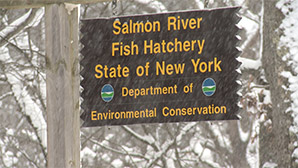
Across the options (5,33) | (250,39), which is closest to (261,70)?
(5,33)

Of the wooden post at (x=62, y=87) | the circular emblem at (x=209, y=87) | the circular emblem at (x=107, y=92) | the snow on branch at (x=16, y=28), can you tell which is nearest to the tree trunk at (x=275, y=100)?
the circular emblem at (x=209, y=87)

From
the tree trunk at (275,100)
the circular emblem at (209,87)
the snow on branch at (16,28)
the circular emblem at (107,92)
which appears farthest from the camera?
the snow on branch at (16,28)

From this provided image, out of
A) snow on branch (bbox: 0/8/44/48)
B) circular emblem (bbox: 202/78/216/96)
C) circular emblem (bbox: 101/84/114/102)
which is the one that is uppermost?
snow on branch (bbox: 0/8/44/48)

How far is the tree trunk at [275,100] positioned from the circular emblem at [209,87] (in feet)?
8.62

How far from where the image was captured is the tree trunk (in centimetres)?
799

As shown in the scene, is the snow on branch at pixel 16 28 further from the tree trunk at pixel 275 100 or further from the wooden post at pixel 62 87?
the wooden post at pixel 62 87

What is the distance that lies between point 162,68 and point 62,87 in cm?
90

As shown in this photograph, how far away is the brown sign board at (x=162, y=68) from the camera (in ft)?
18.2

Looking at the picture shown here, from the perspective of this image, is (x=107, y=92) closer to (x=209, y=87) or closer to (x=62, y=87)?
(x=62, y=87)

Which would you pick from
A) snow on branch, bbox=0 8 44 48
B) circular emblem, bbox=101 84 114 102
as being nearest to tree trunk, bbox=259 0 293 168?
circular emblem, bbox=101 84 114 102

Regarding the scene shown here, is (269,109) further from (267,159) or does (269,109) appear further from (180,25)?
(180,25)

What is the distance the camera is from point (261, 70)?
32.4ft

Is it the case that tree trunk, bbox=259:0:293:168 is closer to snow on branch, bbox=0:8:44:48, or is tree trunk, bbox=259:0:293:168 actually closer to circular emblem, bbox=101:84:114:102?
circular emblem, bbox=101:84:114:102

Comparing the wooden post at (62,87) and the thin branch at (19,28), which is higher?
the thin branch at (19,28)
